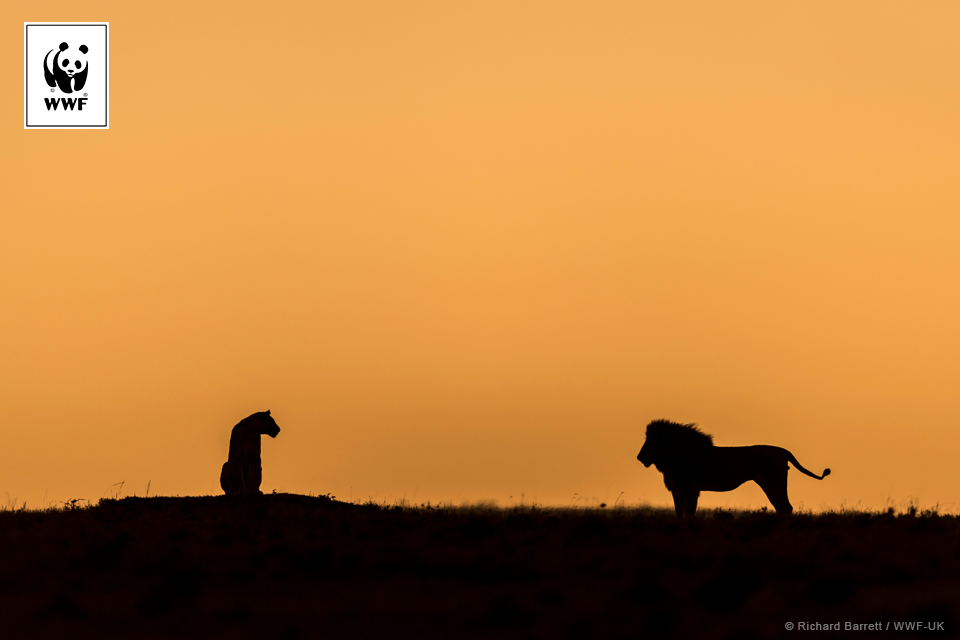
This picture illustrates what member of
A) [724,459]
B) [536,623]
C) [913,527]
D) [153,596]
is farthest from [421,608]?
[724,459]

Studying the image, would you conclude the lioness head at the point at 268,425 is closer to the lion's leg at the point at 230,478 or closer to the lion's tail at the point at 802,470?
the lion's leg at the point at 230,478

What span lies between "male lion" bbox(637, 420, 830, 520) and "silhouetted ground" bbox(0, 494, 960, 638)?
3710 millimetres

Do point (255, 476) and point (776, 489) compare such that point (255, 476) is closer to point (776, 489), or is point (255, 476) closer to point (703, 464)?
point (703, 464)

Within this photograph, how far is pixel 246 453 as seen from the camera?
998 inches

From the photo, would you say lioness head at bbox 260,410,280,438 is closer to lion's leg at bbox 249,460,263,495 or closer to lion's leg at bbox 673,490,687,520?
lion's leg at bbox 249,460,263,495

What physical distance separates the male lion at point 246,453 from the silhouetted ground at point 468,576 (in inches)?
244

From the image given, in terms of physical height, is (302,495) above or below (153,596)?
above

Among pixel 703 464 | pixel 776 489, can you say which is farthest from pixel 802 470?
pixel 703 464

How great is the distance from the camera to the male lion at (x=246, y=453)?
25219mm

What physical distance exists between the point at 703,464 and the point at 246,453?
34.4ft

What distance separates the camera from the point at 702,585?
1213 cm

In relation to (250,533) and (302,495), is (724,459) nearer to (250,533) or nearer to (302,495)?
(302,495)

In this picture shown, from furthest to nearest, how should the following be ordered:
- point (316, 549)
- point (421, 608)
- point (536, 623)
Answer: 1. point (316, 549)
2. point (421, 608)
3. point (536, 623)

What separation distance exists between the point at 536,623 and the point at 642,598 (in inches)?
63.9
